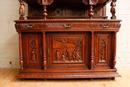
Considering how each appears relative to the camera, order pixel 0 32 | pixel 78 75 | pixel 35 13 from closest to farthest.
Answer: pixel 78 75, pixel 35 13, pixel 0 32

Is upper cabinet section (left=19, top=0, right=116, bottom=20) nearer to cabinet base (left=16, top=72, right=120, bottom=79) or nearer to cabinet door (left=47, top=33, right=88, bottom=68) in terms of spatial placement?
cabinet door (left=47, top=33, right=88, bottom=68)

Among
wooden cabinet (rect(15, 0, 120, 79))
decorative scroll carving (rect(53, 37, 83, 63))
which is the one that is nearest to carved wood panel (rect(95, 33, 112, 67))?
wooden cabinet (rect(15, 0, 120, 79))

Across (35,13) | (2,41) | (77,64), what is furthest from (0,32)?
(77,64)

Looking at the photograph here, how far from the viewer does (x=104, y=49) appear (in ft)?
9.88

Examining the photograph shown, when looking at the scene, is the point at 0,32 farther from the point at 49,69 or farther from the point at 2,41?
the point at 49,69

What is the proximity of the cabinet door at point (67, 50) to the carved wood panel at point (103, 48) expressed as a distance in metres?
0.15

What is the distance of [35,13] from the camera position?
347 centimetres

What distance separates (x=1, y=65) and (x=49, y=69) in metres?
1.15

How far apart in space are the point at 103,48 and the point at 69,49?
45cm

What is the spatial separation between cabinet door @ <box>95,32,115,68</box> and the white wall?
2.55 ft

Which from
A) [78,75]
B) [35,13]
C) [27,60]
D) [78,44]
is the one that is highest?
[35,13]

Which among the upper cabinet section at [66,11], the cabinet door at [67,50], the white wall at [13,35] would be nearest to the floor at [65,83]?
the cabinet door at [67,50]

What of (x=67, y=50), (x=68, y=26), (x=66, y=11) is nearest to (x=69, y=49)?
(x=67, y=50)

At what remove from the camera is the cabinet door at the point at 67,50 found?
9.75ft
